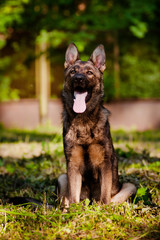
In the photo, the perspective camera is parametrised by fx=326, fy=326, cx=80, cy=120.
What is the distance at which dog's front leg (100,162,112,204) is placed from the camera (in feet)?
10.6

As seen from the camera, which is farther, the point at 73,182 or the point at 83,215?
the point at 73,182

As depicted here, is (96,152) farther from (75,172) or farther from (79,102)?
(79,102)

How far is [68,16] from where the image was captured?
1077cm

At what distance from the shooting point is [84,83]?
11.0ft

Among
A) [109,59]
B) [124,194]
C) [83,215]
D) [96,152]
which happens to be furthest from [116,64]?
[83,215]

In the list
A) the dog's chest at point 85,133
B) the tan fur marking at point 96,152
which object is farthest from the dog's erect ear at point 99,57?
the tan fur marking at point 96,152

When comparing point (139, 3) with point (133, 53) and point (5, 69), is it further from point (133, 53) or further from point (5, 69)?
point (5, 69)

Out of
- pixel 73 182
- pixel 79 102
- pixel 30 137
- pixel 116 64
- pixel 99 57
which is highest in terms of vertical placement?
pixel 116 64

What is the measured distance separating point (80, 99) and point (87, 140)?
1.46ft

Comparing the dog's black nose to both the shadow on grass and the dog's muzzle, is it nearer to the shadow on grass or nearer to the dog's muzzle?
the dog's muzzle

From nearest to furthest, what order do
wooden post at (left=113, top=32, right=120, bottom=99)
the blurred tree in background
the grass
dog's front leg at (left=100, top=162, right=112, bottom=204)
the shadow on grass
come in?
the grass, dog's front leg at (left=100, top=162, right=112, bottom=204), the shadow on grass, the blurred tree in background, wooden post at (left=113, top=32, right=120, bottom=99)

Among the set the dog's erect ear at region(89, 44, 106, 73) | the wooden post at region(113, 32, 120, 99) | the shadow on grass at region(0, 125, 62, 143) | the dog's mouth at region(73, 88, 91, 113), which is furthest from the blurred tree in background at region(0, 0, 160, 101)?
the dog's mouth at region(73, 88, 91, 113)

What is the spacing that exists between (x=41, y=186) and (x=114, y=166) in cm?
126

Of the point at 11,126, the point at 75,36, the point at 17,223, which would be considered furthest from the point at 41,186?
the point at 11,126
